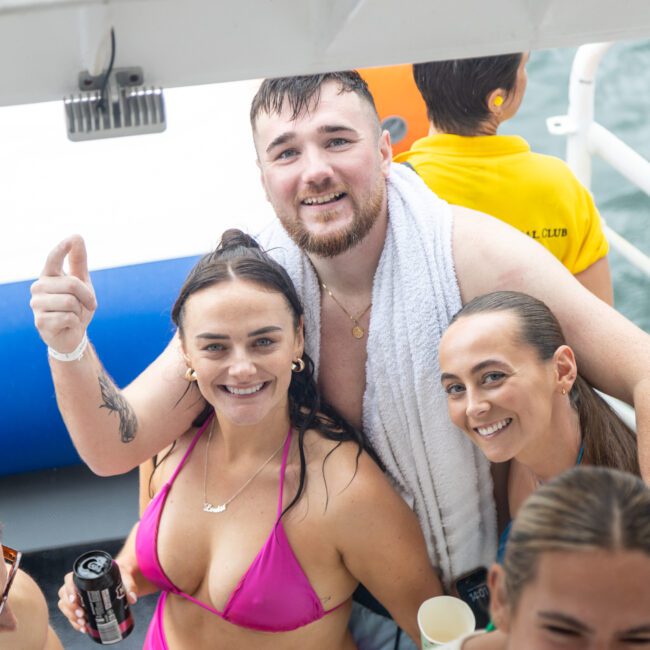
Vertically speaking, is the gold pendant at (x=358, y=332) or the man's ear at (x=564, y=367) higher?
the gold pendant at (x=358, y=332)

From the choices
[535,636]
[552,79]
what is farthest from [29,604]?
[552,79]

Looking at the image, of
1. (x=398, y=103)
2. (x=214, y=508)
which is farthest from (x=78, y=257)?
(x=398, y=103)

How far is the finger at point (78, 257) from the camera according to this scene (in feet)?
5.62

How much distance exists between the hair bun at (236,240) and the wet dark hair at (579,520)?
102 cm

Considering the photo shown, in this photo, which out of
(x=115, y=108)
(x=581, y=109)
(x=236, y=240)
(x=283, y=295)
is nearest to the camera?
(x=115, y=108)

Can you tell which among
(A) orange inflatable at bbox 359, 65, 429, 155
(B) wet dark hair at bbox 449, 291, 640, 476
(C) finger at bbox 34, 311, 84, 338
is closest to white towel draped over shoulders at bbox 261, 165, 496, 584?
(B) wet dark hair at bbox 449, 291, 640, 476

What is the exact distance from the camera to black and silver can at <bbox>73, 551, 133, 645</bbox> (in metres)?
1.89

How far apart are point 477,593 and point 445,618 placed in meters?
0.15

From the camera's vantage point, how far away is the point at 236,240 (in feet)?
6.66

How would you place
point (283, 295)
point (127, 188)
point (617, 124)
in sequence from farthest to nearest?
point (617, 124) → point (127, 188) → point (283, 295)

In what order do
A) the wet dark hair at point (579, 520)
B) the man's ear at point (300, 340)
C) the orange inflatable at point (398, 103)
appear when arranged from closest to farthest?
the wet dark hair at point (579, 520), the man's ear at point (300, 340), the orange inflatable at point (398, 103)

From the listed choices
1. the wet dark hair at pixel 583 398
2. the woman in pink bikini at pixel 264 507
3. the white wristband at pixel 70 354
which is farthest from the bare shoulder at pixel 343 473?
the white wristband at pixel 70 354

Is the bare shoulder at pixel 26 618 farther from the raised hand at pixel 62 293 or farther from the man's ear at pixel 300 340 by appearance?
the man's ear at pixel 300 340

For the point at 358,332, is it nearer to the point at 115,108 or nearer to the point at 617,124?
the point at 115,108
